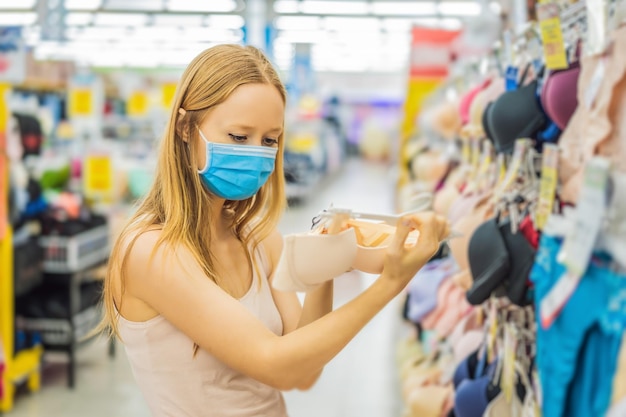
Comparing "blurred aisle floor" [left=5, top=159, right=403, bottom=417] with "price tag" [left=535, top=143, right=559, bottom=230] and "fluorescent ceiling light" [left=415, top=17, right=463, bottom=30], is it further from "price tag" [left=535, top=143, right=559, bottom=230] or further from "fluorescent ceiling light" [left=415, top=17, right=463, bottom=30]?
"fluorescent ceiling light" [left=415, top=17, right=463, bottom=30]

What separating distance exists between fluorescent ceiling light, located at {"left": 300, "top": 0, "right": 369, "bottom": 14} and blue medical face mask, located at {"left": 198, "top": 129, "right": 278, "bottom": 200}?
16013 mm

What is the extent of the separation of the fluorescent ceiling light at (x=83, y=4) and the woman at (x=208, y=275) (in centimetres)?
1544

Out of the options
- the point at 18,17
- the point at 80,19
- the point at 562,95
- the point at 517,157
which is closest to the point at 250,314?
the point at 562,95

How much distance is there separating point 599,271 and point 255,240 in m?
0.75

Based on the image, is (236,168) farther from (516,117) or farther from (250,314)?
(516,117)

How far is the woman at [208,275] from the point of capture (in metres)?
1.40

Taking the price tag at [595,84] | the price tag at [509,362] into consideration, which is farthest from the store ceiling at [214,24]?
the price tag at [595,84]

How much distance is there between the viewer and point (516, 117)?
2084mm

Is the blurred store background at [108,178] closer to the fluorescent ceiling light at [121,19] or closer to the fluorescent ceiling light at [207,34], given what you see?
the fluorescent ceiling light at [121,19]

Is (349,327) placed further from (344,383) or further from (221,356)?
(344,383)

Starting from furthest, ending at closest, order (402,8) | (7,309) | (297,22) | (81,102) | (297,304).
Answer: (297,22)
(402,8)
(81,102)
(7,309)
(297,304)

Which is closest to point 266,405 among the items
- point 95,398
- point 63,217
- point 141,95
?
point 95,398

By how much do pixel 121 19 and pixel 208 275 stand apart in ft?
61.1

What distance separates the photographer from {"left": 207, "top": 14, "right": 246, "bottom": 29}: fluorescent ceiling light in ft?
59.8
